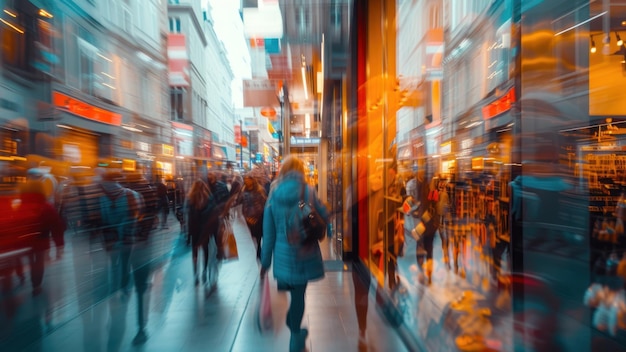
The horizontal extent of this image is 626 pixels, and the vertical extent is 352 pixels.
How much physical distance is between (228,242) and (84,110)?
8836 mm

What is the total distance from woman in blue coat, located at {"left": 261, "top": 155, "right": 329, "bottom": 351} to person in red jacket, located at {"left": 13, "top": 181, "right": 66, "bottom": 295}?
414 centimetres

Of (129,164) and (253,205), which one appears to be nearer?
(253,205)

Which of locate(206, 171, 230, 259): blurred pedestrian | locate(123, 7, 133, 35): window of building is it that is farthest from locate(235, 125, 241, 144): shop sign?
locate(206, 171, 230, 259): blurred pedestrian

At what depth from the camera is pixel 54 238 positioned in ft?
18.5

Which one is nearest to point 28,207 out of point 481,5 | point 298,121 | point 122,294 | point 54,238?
point 54,238

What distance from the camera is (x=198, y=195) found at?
548 cm

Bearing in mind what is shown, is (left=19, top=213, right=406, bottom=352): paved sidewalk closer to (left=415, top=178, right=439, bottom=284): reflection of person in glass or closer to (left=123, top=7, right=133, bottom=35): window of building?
(left=415, top=178, right=439, bottom=284): reflection of person in glass

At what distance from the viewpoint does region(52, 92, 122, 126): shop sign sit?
11109mm

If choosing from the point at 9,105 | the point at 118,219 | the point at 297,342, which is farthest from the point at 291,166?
the point at 9,105

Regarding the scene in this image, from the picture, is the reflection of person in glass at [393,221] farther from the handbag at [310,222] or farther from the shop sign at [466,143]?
the handbag at [310,222]

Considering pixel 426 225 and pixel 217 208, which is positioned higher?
pixel 217 208

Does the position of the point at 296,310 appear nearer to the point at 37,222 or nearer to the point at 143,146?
the point at 37,222

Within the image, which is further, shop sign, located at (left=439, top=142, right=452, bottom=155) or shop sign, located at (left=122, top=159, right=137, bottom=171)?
shop sign, located at (left=122, top=159, right=137, bottom=171)

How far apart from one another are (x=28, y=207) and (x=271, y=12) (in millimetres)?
4742
